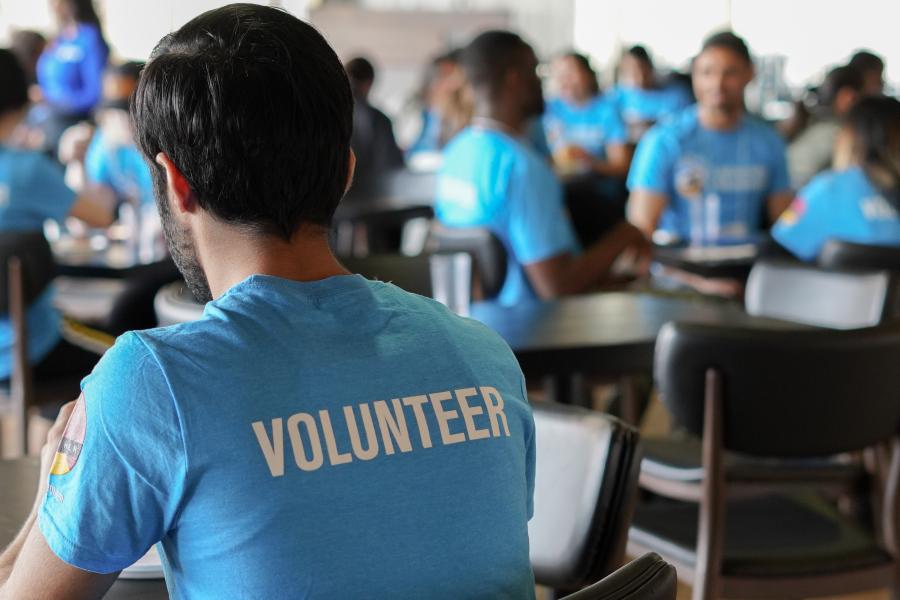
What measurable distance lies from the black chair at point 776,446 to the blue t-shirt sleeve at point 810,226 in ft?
6.05

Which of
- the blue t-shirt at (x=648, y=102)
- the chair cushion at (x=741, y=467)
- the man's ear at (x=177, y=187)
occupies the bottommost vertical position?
the chair cushion at (x=741, y=467)

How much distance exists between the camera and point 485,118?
3354 mm

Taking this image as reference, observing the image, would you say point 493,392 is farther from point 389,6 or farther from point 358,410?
point 389,6

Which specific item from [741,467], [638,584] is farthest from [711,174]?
[638,584]

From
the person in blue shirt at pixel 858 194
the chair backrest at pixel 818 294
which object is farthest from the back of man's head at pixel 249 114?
the person in blue shirt at pixel 858 194

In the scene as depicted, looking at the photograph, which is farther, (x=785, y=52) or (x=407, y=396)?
(x=785, y=52)

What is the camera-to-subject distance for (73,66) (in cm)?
668

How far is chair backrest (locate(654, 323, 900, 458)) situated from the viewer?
71.1 inches

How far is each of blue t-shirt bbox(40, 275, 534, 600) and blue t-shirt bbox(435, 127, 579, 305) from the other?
2.16 meters

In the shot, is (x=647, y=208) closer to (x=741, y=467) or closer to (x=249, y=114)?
(x=741, y=467)

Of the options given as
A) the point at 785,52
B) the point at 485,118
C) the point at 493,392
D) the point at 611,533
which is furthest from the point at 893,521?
the point at 785,52

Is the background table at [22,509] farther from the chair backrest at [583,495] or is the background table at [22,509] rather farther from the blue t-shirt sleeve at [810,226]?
the blue t-shirt sleeve at [810,226]

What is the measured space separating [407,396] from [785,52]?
30.9 feet

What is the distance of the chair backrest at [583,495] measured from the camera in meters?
1.30
